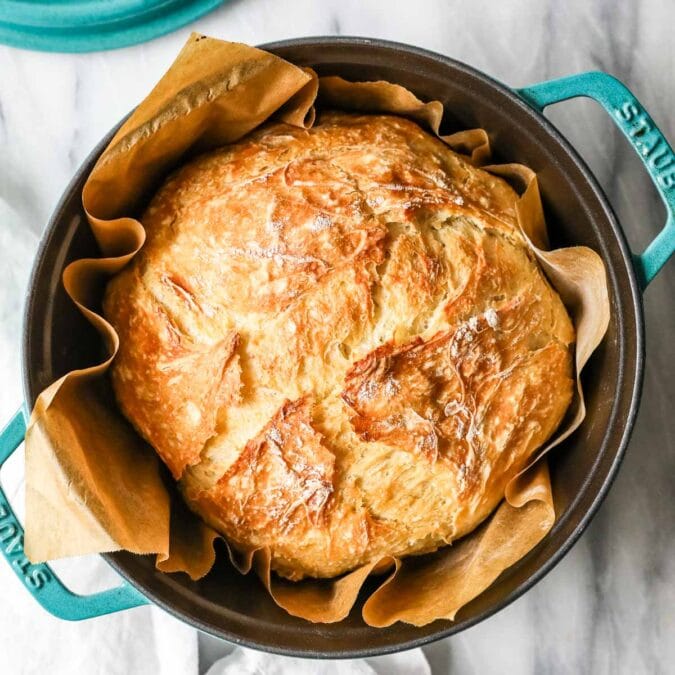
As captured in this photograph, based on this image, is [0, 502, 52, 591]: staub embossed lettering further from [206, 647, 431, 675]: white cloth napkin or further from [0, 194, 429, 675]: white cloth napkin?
[206, 647, 431, 675]: white cloth napkin

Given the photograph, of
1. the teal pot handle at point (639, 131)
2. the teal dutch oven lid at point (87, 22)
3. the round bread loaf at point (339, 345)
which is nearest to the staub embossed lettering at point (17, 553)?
the round bread loaf at point (339, 345)

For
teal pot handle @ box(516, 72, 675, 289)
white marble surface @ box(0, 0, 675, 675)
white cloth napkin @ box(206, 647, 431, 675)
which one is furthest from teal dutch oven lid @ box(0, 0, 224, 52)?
white cloth napkin @ box(206, 647, 431, 675)

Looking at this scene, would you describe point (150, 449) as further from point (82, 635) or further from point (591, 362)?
point (591, 362)

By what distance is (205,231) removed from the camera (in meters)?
1.20

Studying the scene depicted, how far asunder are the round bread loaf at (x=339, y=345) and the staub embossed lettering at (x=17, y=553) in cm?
22

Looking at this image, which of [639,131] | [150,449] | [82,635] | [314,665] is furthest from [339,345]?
[82,635]

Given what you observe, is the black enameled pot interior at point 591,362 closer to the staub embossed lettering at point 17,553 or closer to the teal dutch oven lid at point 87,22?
the staub embossed lettering at point 17,553

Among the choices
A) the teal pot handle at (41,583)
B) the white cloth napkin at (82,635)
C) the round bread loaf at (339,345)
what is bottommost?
the white cloth napkin at (82,635)

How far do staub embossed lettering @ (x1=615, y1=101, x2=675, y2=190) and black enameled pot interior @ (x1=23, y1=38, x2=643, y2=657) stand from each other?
77 millimetres

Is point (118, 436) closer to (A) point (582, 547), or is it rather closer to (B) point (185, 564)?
(B) point (185, 564)

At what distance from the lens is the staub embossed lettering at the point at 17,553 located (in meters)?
1.21

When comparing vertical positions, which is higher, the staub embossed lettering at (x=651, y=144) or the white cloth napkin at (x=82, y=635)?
the staub embossed lettering at (x=651, y=144)

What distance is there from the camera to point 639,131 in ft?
3.86

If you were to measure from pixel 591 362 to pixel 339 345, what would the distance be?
388mm
